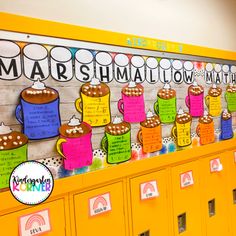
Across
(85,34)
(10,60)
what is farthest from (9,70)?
(85,34)

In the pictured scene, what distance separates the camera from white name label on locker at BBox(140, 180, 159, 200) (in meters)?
1.79

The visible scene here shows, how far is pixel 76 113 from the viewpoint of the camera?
149 cm

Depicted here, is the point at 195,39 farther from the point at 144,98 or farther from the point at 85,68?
the point at 85,68

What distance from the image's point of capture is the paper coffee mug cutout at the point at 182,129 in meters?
2.01

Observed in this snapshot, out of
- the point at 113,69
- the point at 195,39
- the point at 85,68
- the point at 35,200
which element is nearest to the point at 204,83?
the point at 195,39

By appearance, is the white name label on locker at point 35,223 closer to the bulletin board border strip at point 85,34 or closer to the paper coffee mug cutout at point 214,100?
the bulletin board border strip at point 85,34

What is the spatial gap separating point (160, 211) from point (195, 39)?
1.35 meters

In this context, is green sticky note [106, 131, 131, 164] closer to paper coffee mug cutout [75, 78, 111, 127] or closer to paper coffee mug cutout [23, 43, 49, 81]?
paper coffee mug cutout [75, 78, 111, 127]

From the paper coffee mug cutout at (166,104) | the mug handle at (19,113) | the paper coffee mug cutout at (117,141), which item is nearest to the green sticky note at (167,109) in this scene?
the paper coffee mug cutout at (166,104)

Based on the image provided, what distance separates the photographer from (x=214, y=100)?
7.61 feet

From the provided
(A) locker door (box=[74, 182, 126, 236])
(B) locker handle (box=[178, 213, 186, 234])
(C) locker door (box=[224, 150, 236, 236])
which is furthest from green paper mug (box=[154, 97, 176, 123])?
(C) locker door (box=[224, 150, 236, 236])

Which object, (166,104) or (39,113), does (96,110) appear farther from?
(166,104)

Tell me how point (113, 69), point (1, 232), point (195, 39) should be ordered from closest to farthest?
point (1, 232), point (113, 69), point (195, 39)

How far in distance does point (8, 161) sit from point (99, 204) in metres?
0.55
